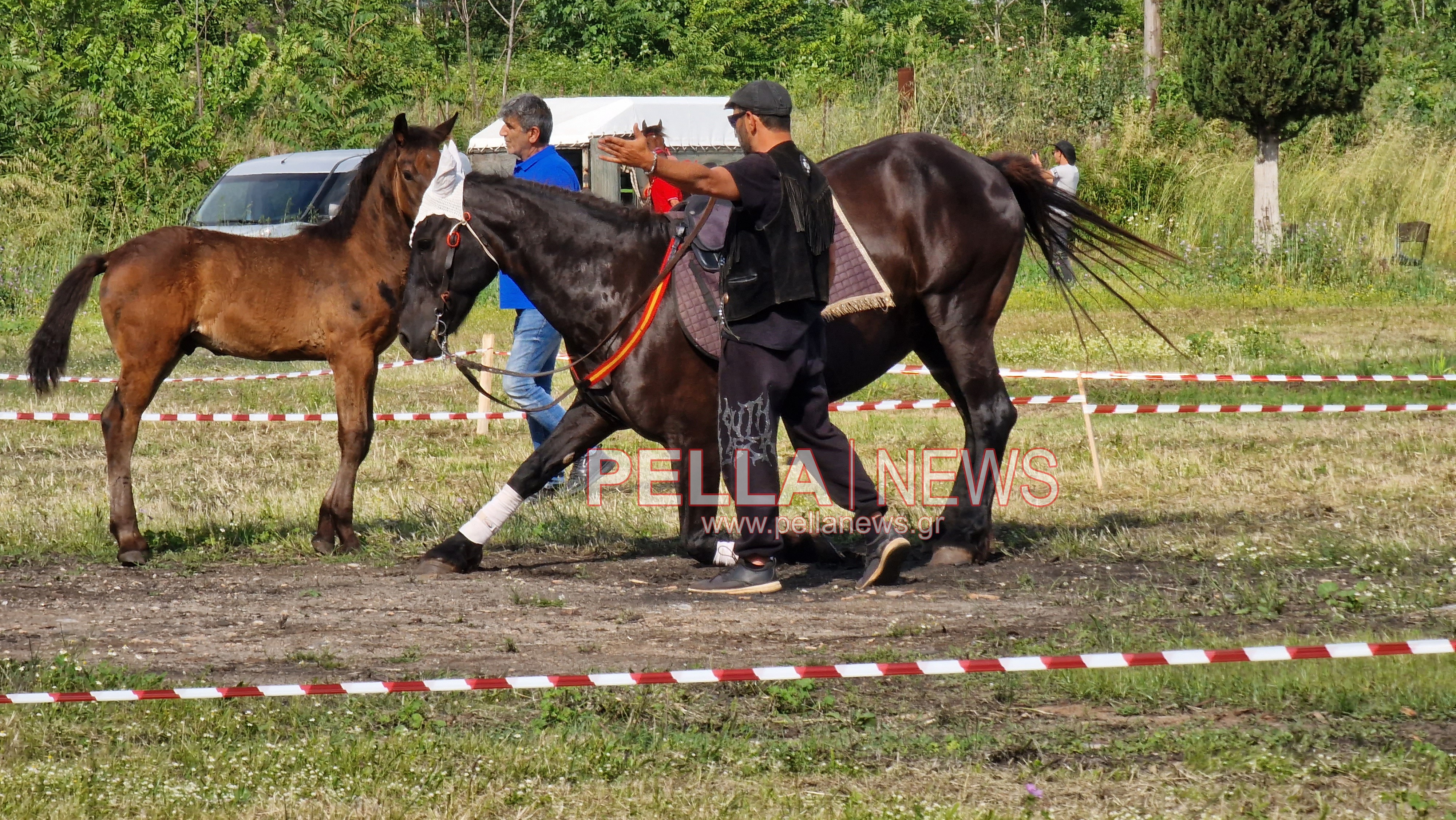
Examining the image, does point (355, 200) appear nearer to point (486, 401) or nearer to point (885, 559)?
point (885, 559)

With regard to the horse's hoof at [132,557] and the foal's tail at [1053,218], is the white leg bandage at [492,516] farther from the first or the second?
the foal's tail at [1053,218]

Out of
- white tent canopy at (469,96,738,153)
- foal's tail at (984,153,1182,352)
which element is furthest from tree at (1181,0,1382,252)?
foal's tail at (984,153,1182,352)

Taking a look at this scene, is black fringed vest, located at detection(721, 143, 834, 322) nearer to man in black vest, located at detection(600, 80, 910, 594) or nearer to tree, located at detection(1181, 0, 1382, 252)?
man in black vest, located at detection(600, 80, 910, 594)

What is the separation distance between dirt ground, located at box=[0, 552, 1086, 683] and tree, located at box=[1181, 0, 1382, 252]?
13352mm

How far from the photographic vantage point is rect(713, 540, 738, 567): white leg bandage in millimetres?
7031

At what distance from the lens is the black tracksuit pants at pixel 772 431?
6.18 meters

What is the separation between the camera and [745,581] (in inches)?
257

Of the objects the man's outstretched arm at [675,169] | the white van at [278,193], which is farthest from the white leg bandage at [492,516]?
the white van at [278,193]

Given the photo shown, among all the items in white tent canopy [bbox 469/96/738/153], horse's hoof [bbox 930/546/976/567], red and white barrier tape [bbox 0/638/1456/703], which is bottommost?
horse's hoof [bbox 930/546/976/567]

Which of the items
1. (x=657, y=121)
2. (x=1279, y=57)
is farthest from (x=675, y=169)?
(x=657, y=121)

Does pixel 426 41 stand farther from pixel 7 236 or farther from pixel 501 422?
pixel 501 422

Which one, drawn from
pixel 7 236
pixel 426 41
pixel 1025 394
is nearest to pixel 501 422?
pixel 1025 394

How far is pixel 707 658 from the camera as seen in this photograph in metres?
5.61

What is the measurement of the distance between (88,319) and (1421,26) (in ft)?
83.7
